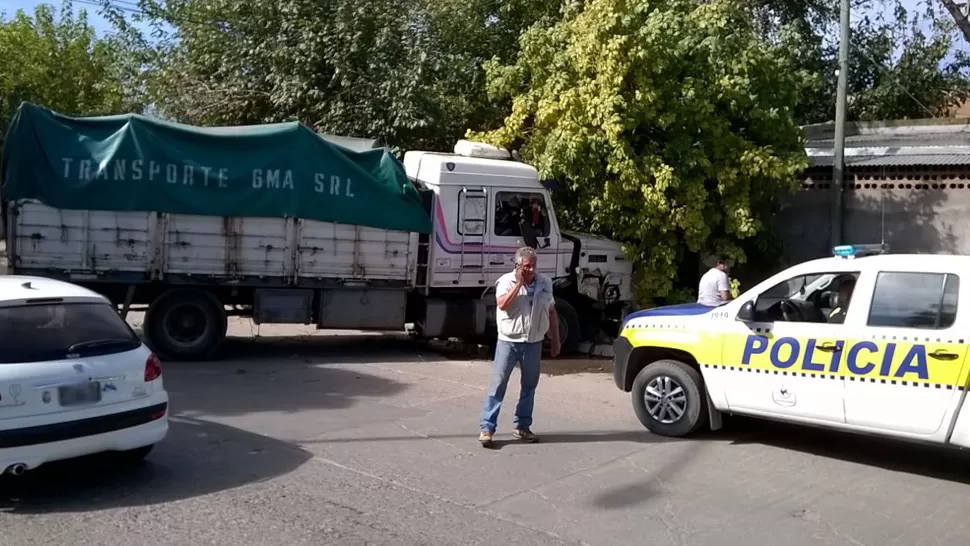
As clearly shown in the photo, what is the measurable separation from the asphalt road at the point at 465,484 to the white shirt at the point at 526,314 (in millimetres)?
956

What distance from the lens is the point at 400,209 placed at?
1253 cm

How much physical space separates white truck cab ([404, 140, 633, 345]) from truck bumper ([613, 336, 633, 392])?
4600 millimetres

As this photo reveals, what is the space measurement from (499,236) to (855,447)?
20.3 ft

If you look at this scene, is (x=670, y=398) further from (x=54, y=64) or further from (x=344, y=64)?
(x=54, y=64)

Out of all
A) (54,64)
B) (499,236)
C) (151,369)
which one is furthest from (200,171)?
(54,64)

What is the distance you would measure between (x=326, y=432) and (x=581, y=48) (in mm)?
7460

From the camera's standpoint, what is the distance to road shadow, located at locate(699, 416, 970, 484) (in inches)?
294

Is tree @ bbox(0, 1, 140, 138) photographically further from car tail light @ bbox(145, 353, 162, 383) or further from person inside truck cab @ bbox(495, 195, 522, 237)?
car tail light @ bbox(145, 353, 162, 383)

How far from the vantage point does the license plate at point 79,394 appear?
5.87m

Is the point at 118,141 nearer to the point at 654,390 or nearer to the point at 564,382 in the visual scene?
the point at 564,382

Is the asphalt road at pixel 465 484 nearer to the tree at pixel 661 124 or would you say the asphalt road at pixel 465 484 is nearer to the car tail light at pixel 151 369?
the car tail light at pixel 151 369

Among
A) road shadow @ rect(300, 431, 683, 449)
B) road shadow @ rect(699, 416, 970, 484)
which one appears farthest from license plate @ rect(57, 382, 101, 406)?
road shadow @ rect(699, 416, 970, 484)

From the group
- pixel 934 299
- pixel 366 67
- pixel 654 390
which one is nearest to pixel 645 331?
pixel 654 390

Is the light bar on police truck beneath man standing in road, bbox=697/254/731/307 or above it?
above
